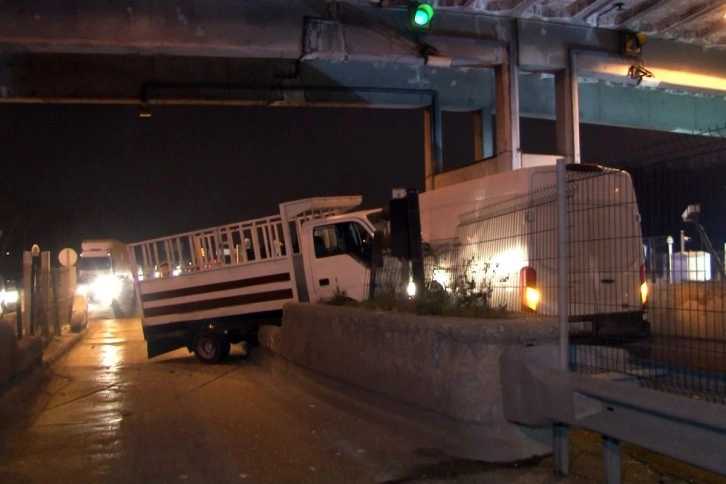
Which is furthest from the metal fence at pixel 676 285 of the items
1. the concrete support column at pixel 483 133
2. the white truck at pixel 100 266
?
the white truck at pixel 100 266

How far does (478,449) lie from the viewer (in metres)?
7.12

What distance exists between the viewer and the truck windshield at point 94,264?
36.2m

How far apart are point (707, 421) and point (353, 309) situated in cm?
Answer: 542

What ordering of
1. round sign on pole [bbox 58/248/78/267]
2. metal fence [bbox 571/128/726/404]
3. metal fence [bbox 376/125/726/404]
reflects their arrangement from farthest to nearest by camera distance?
round sign on pole [bbox 58/248/78/267] → metal fence [bbox 376/125/726/404] → metal fence [bbox 571/128/726/404]

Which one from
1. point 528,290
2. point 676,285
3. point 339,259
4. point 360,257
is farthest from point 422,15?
point 676,285

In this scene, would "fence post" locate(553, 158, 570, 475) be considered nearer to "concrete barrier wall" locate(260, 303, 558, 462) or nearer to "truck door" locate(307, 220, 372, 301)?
"concrete barrier wall" locate(260, 303, 558, 462)

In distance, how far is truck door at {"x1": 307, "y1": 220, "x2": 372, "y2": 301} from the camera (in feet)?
44.3

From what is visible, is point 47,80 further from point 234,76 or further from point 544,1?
point 544,1

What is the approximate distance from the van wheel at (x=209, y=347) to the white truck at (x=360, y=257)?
0.02 m

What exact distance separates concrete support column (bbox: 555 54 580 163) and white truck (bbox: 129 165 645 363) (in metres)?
5.90

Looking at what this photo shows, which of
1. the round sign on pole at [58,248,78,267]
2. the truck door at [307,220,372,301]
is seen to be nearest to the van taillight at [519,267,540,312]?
the truck door at [307,220,372,301]

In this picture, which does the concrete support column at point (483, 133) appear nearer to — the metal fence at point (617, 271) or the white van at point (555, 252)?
the metal fence at point (617, 271)

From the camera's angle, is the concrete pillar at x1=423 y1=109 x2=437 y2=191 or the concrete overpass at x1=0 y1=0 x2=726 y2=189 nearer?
the concrete overpass at x1=0 y1=0 x2=726 y2=189

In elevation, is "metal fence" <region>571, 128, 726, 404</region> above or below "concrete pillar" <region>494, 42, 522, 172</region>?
below
